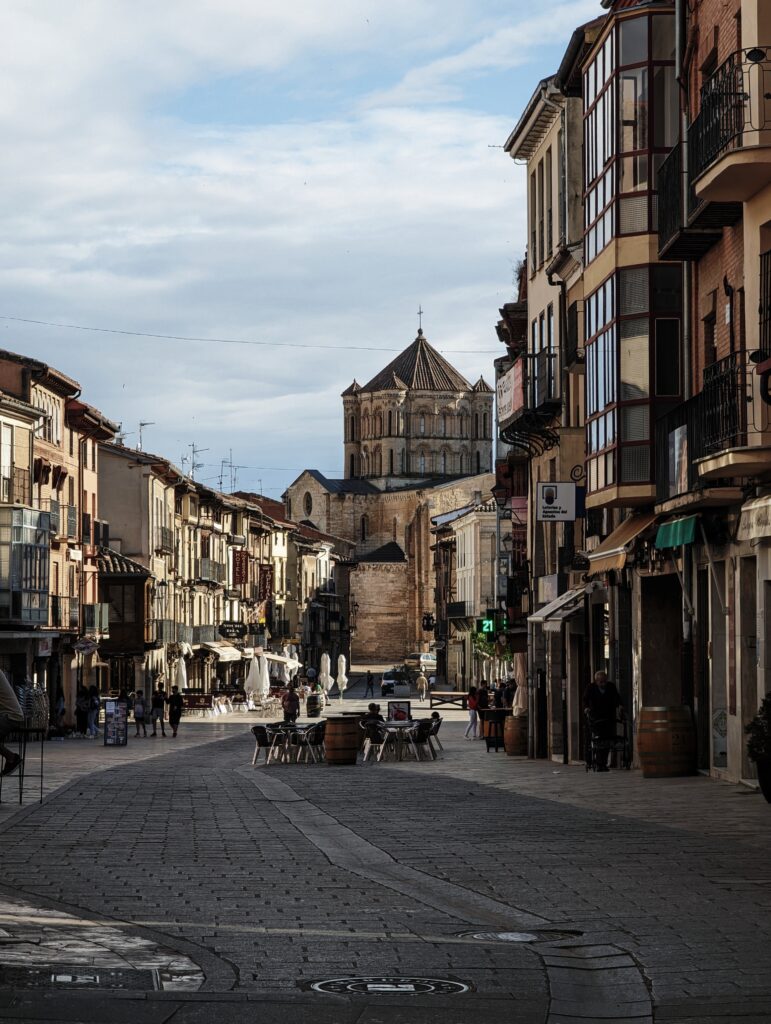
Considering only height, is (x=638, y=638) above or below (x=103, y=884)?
above

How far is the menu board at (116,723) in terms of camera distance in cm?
4694

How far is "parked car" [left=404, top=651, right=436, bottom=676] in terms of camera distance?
4595 inches

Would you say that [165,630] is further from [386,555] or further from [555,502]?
[386,555]

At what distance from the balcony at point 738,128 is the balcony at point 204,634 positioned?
241ft

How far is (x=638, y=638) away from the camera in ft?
93.6

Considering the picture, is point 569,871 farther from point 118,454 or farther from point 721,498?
point 118,454


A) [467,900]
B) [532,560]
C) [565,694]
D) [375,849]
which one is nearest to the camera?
[467,900]

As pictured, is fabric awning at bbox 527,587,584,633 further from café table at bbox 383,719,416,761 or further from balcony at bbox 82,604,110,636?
balcony at bbox 82,604,110,636

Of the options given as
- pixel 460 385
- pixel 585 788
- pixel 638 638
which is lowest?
pixel 585 788

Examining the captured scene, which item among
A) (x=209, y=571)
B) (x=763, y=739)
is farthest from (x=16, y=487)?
(x=763, y=739)

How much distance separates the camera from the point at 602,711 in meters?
27.0

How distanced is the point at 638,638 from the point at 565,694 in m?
7.30

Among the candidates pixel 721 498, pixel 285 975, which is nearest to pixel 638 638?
pixel 721 498

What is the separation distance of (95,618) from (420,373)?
4958 inches
